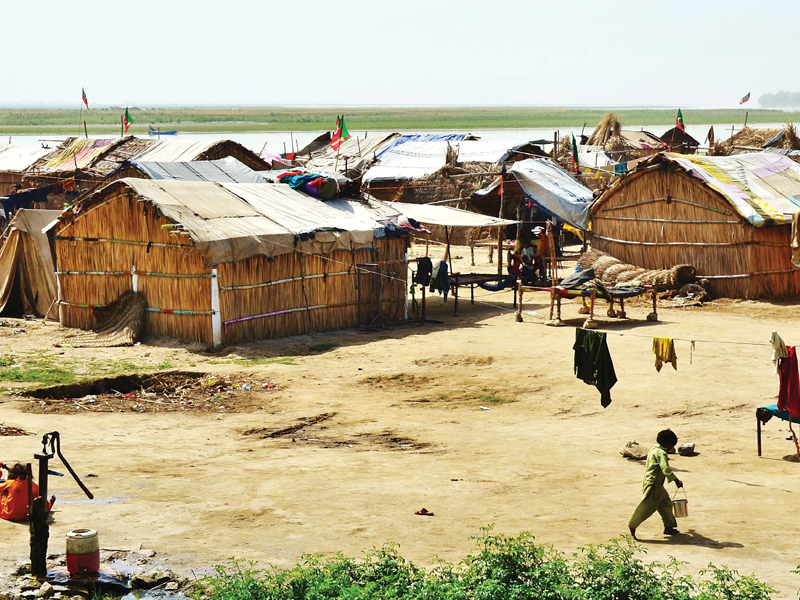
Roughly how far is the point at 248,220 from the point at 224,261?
1690 millimetres

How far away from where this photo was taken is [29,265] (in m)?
21.9

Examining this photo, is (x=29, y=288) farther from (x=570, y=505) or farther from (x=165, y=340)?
(x=570, y=505)

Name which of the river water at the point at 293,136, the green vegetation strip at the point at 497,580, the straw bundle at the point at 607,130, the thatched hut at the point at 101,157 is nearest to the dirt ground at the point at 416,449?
the green vegetation strip at the point at 497,580

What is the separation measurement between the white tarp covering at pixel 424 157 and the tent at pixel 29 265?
16.4m

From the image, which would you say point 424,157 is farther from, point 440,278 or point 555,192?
point 440,278

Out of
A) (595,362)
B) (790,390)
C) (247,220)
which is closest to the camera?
(790,390)

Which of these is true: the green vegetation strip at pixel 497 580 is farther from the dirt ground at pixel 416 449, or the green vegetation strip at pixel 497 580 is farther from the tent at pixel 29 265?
the tent at pixel 29 265

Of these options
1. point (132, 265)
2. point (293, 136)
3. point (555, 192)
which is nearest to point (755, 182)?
point (555, 192)

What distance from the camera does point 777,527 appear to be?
28.8 feet

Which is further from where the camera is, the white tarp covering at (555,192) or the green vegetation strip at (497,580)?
the white tarp covering at (555,192)

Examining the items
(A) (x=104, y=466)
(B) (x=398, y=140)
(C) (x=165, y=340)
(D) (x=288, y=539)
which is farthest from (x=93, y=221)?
(B) (x=398, y=140)

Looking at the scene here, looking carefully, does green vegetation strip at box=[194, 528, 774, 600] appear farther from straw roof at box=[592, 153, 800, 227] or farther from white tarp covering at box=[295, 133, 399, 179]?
white tarp covering at box=[295, 133, 399, 179]

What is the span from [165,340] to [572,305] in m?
9.43

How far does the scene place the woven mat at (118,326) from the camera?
1831 centimetres
